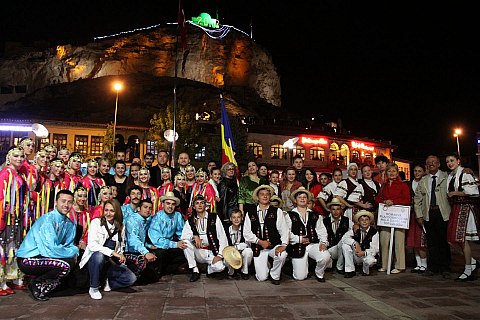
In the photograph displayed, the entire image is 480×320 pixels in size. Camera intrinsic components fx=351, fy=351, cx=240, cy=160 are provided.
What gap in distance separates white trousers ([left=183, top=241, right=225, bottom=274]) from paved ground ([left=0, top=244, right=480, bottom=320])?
0.85ft

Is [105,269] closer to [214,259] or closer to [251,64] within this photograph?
[214,259]

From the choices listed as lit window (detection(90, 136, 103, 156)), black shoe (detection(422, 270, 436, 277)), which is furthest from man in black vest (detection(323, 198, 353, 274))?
lit window (detection(90, 136, 103, 156))

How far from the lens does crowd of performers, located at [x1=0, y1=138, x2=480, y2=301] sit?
5.30m

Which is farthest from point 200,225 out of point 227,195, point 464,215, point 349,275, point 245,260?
point 464,215

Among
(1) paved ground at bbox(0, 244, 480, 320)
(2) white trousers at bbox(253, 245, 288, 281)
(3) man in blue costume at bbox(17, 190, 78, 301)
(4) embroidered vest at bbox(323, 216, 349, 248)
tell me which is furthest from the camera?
(4) embroidered vest at bbox(323, 216, 349, 248)

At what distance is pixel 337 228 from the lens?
734 centimetres

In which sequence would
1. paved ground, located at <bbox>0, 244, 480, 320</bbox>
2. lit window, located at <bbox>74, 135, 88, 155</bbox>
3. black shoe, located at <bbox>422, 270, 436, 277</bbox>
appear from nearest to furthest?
paved ground, located at <bbox>0, 244, 480, 320</bbox> → black shoe, located at <bbox>422, 270, 436, 277</bbox> → lit window, located at <bbox>74, 135, 88, 155</bbox>

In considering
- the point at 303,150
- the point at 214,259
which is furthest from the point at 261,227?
the point at 303,150

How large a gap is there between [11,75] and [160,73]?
2906 centimetres

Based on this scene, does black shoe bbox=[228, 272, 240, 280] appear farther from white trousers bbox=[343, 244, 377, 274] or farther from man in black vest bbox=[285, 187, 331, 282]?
white trousers bbox=[343, 244, 377, 274]

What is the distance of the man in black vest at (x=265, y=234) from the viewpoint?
6.27 m

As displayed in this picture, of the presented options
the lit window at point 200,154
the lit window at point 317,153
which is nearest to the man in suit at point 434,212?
the lit window at point 200,154

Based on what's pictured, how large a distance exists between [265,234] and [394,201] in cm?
280

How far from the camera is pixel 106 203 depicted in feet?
18.1
